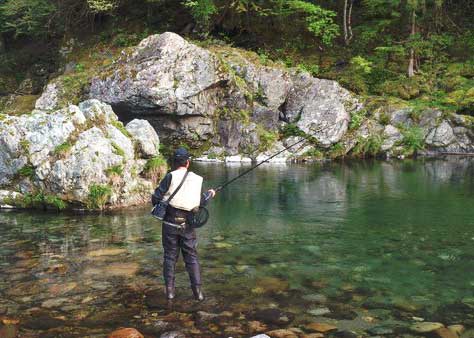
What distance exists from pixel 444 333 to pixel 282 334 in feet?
6.21

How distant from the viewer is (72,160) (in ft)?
43.5

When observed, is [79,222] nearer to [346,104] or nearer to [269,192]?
[269,192]

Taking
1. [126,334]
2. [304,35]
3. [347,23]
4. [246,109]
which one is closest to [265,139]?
[246,109]

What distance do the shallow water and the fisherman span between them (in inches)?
14.0

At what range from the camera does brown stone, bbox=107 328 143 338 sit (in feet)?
18.1

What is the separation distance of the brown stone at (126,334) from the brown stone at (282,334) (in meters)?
1.48

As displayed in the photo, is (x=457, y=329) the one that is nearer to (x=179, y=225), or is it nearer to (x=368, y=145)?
(x=179, y=225)

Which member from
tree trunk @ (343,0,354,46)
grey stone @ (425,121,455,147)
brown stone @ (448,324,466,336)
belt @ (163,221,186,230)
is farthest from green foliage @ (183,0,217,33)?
brown stone @ (448,324,466,336)

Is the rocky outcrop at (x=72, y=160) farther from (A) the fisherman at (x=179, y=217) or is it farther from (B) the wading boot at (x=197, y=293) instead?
(B) the wading boot at (x=197, y=293)

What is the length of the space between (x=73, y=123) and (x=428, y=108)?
21.2 meters

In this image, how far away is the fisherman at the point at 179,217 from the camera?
6.79 meters

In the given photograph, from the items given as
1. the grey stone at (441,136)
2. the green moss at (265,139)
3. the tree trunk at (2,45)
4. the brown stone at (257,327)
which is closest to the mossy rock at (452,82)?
the grey stone at (441,136)

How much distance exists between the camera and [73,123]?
14180 mm

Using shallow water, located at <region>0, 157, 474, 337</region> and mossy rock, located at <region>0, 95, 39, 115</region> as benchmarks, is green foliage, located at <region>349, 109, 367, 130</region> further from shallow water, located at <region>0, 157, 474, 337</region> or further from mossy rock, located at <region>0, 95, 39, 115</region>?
mossy rock, located at <region>0, 95, 39, 115</region>
